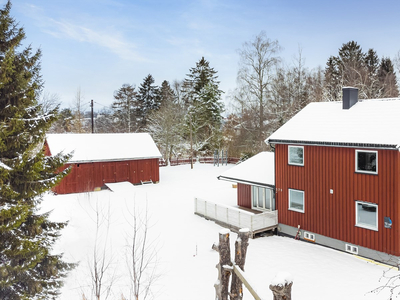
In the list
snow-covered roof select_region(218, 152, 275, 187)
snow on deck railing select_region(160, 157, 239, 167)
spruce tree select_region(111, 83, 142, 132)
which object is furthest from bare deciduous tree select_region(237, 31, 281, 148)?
spruce tree select_region(111, 83, 142, 132)

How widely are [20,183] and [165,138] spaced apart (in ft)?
96.5

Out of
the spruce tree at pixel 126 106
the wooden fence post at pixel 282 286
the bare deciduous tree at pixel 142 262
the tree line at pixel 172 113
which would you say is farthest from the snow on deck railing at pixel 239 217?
the spruce tree at pixel 126 106

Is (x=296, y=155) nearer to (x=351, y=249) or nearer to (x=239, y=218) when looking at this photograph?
(x=239, y=218)

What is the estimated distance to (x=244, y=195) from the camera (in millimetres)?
16703

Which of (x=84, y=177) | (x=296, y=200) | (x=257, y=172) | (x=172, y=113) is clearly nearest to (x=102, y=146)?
(x=84, y=177)

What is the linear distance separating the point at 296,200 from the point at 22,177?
1106cm

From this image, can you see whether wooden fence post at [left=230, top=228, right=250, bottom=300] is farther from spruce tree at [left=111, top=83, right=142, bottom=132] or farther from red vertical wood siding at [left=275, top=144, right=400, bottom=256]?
spruce tree at [left=111, top=83, right=142, bottom=132]

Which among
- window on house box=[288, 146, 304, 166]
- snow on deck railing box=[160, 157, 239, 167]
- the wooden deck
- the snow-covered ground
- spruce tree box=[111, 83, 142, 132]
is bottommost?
the snow-covered ground

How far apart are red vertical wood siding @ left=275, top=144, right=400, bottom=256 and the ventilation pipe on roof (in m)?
2.82

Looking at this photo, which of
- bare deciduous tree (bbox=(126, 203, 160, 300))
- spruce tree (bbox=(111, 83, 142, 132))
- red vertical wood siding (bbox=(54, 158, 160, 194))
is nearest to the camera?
bare deciduous tree (bbox=(126, 203, 160, 300))

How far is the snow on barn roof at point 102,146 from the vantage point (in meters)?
23.0

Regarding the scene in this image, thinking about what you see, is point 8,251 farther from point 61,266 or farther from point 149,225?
point 149,225

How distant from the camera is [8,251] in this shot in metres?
7.43

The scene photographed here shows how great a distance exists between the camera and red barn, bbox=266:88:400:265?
34.8 ft
